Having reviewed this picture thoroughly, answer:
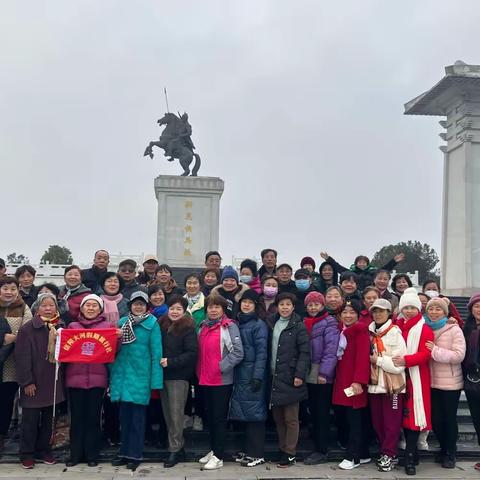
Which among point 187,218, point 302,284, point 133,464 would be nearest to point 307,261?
point 302,284

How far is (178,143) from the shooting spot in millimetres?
17984

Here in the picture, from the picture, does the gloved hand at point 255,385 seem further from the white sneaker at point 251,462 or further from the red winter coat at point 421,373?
the red winter coat at point 421,373

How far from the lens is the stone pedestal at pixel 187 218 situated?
57.3 feet

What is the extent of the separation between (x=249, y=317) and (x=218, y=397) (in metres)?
0.76

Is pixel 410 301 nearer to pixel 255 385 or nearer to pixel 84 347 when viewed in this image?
pixel 255 385

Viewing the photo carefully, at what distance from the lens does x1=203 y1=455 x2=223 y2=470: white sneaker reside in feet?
16.4

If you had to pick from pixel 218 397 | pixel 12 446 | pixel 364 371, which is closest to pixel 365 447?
pixel 364 371

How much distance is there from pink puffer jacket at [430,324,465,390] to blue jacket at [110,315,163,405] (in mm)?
2431

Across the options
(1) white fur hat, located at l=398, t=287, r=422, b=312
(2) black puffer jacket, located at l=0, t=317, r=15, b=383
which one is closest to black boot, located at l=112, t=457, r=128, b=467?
(2) black puffer jacket, located at l=0, t=317, r=15, b=383

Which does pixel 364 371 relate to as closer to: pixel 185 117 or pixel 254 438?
pixel 254 438

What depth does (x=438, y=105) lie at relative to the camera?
14.4m

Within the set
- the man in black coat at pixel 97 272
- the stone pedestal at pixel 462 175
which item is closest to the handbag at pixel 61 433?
the man in black coat at pixel 97 272

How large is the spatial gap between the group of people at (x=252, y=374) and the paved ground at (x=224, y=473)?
93 millimetres

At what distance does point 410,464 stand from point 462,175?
398 inches
